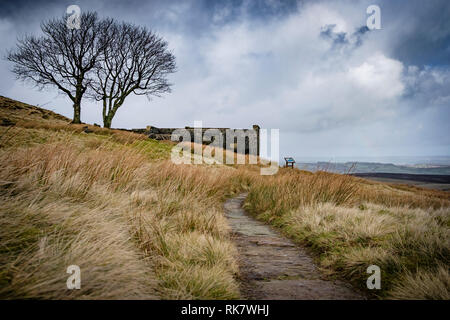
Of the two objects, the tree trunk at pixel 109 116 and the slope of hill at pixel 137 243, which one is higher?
the tree trunk at pixel 109 116

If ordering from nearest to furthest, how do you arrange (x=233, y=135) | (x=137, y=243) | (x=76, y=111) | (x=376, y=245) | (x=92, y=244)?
(x=92, y=244)
(x=137, y=243)
(x=376, y=245)
(x=76, y=111)
(x=233, y=135)

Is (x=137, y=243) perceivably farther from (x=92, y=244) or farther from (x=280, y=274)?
(x=280, y=274)

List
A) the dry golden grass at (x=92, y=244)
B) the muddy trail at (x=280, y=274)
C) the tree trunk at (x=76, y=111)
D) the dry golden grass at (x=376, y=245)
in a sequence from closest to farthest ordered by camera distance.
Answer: the dry golden grass at (x=92, y=244)
the dry golden grass at (x=376, y=245)
the muddy trail at (x=280, y=274)
the tree trunk at (x=76, y=111)

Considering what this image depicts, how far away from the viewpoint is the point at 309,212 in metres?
4.01

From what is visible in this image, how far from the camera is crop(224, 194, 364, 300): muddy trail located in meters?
1.88

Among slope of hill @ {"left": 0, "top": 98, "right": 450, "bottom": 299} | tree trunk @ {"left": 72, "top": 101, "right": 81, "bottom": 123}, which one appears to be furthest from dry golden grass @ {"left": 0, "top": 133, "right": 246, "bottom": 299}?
tree trunk @ {"left": 72, "top": 101, "right": 81, "bottom": 123}

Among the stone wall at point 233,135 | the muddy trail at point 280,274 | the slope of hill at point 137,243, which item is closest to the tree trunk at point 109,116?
the stone wall at point 233,135

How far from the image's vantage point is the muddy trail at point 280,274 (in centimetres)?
188

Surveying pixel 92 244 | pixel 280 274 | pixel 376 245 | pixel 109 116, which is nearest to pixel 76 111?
pixel 109 116

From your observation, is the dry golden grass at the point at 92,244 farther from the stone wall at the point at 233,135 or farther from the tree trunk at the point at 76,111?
the stone wall at the point at 233,135

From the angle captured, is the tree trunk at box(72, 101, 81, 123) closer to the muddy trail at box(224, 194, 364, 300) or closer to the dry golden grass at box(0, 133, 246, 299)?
the dry golden grass at box(0, 133, 246, 299)

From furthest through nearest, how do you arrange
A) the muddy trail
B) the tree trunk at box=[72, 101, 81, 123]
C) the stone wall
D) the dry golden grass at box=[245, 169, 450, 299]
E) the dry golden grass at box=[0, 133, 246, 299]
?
the stone wall → the tree trunk at box=[72, 101, 81, 123] → the muddy trail → the dry golden grass at box=[245, 169, 450, 299] → the dry golden grass at box=[0, 133, 246, 299]

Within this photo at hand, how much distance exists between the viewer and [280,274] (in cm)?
228

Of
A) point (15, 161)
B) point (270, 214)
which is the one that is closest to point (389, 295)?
point (270, 214)
